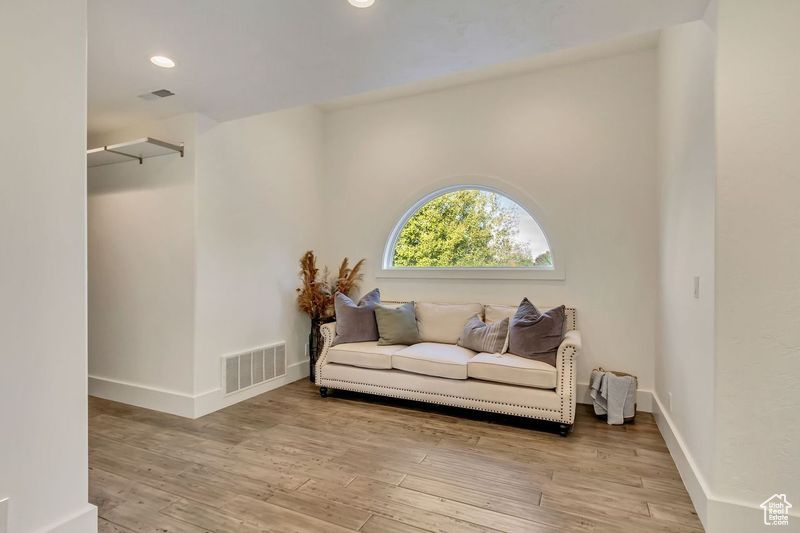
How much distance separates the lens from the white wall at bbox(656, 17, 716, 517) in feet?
6.36

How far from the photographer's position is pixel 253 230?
393 centimetres

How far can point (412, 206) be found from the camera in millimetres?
4477

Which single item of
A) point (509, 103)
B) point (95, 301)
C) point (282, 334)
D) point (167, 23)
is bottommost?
point (282, 334)

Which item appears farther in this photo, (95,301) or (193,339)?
(95,301)

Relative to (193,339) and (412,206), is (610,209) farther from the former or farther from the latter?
(193,339)

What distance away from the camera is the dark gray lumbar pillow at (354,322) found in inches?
153

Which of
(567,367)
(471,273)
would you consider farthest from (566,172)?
(567,367)

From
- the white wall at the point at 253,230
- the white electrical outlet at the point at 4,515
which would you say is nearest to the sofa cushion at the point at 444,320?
the white wall at the point at 253,230

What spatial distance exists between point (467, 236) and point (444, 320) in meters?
0.98

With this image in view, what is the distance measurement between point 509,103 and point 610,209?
1446 millimetres

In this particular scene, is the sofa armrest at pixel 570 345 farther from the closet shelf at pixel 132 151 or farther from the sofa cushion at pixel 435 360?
the closet shelf at pixel 132 151

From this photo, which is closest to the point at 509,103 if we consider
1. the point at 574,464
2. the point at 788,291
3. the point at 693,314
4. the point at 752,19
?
the point at 752,19

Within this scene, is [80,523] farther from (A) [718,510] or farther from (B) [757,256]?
(B) [757,256]

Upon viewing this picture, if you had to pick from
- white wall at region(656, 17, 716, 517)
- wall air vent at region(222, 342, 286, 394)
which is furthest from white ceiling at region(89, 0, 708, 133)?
wall air vent at region(222, 342, 286, 394)
